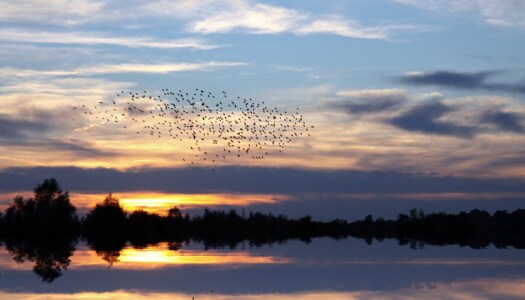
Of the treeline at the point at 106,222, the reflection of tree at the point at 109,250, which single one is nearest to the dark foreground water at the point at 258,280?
the reflection of tree at the point at 109,250

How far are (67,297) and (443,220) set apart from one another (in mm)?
173444

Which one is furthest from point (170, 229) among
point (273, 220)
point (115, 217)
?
point (273, 220)

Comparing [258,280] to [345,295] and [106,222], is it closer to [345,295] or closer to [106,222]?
[345,295]

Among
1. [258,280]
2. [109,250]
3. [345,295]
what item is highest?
[109,250]

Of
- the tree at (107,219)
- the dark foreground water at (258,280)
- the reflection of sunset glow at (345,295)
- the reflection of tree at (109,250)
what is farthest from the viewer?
the tree at (107,219)

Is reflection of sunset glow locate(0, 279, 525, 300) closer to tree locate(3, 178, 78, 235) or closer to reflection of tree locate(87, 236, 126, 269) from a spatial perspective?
reflection of tree locate(87, 236, 126, 269)

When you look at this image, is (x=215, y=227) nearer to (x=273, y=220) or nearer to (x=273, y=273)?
(x=273, y=220)

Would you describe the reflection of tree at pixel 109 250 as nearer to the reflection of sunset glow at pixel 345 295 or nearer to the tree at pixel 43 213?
the reflection of sunset glow at pixel 345 295

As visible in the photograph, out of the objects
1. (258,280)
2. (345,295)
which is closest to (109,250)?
(258,280)

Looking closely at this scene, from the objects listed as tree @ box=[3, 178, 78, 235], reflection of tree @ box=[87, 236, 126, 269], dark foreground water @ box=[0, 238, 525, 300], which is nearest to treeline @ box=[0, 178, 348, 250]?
tree @ box=[3, 178, 78, 235]

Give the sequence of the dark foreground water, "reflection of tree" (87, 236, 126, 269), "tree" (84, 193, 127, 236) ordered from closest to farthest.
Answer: the dark foreground water < "reflection of tree" (87, 236, 126, 269) < "tree" (84, 193, 127, 236)

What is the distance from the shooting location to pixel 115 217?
163 metres

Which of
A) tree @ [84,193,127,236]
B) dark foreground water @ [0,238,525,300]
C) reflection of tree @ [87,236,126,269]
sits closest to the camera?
dark foreground water @ [0,238,525,300]

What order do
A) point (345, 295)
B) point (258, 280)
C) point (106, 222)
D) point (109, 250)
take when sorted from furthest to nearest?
point (106, 222) → point (109, 250) → point (258, 280) → point (345, 295)
